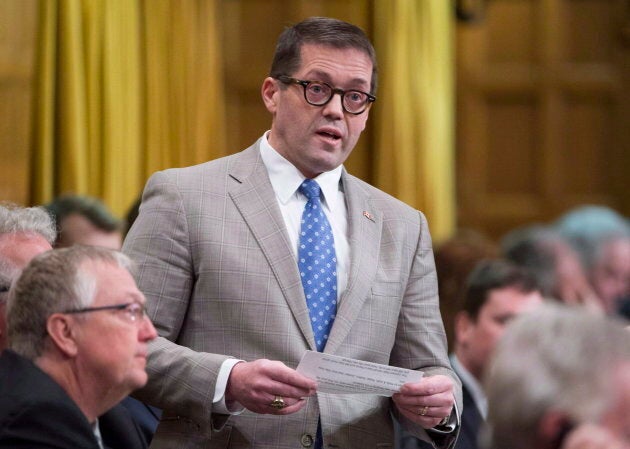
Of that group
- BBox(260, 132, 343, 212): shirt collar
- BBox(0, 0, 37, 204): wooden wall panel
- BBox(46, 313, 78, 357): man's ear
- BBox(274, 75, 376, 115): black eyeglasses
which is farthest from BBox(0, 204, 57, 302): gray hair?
BBox(0, 0, 37, 204): wooden wall panel

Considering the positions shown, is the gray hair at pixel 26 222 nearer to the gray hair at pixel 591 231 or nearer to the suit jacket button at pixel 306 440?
the suit jacket button at pixel 306 440

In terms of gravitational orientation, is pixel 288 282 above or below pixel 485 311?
above

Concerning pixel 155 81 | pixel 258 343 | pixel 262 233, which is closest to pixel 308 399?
pixel 258 343

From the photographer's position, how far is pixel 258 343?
2.46 m

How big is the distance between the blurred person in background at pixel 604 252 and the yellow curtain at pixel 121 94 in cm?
191

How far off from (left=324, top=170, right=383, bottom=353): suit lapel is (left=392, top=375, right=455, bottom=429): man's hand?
0.62 feet

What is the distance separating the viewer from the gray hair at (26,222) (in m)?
2.73

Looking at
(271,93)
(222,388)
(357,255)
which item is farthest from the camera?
(271,93)

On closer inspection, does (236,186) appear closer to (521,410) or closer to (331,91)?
(331,91)

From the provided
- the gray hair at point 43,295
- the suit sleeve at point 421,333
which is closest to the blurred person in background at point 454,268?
the suit sleeve at point 421,333

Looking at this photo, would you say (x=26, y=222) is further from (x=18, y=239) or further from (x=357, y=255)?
(x=357, y=255)

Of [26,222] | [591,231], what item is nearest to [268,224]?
[26,222]

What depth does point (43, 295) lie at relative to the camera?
2240 mm

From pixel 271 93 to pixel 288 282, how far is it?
48cm
